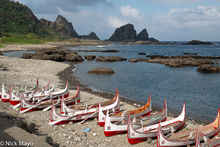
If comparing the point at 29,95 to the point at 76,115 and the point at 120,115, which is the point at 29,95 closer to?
the point at 76,115

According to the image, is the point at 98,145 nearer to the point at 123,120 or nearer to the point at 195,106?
the point at 123,120

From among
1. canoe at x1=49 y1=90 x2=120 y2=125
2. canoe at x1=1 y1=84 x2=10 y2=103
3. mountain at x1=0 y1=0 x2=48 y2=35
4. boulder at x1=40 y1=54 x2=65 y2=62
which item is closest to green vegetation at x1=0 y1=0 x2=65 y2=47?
mountain at x1=0 y1=0 x2=48 y2=35

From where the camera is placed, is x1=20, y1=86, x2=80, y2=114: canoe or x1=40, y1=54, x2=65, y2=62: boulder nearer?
x1=20, y1=86, x2=80, y2=114: canoe

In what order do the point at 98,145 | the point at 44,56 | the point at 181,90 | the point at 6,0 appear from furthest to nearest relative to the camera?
the point at 6,0 → the point at 44,56 → the point at 181,90 → the point at 98,145

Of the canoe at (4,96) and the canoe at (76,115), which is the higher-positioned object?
the canoe at (4,96)

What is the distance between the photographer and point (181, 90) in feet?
102

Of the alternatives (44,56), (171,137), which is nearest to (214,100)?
(171,137)

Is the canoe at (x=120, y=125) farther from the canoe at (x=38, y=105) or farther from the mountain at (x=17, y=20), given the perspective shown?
the mountain at (x=17, y=20)

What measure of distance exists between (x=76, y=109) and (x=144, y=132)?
274 inches

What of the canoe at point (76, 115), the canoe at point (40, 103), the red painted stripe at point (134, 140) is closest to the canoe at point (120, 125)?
the red painted stripe at point (134, 140)

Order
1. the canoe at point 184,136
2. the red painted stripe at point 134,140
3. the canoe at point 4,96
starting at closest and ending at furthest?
the canoe at point 184,136 → the red painted stripe at point 134,140 → the canoe at point 4,96

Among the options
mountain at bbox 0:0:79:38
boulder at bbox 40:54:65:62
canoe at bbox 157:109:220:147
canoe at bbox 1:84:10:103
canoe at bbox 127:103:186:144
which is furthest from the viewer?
mountain at bbox 0:0:79:38

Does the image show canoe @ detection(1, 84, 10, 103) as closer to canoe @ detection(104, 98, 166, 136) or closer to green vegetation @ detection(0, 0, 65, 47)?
canoe @ detection(104, 98, 166, 136)

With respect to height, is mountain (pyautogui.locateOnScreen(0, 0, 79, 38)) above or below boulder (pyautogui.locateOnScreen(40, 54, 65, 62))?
above
